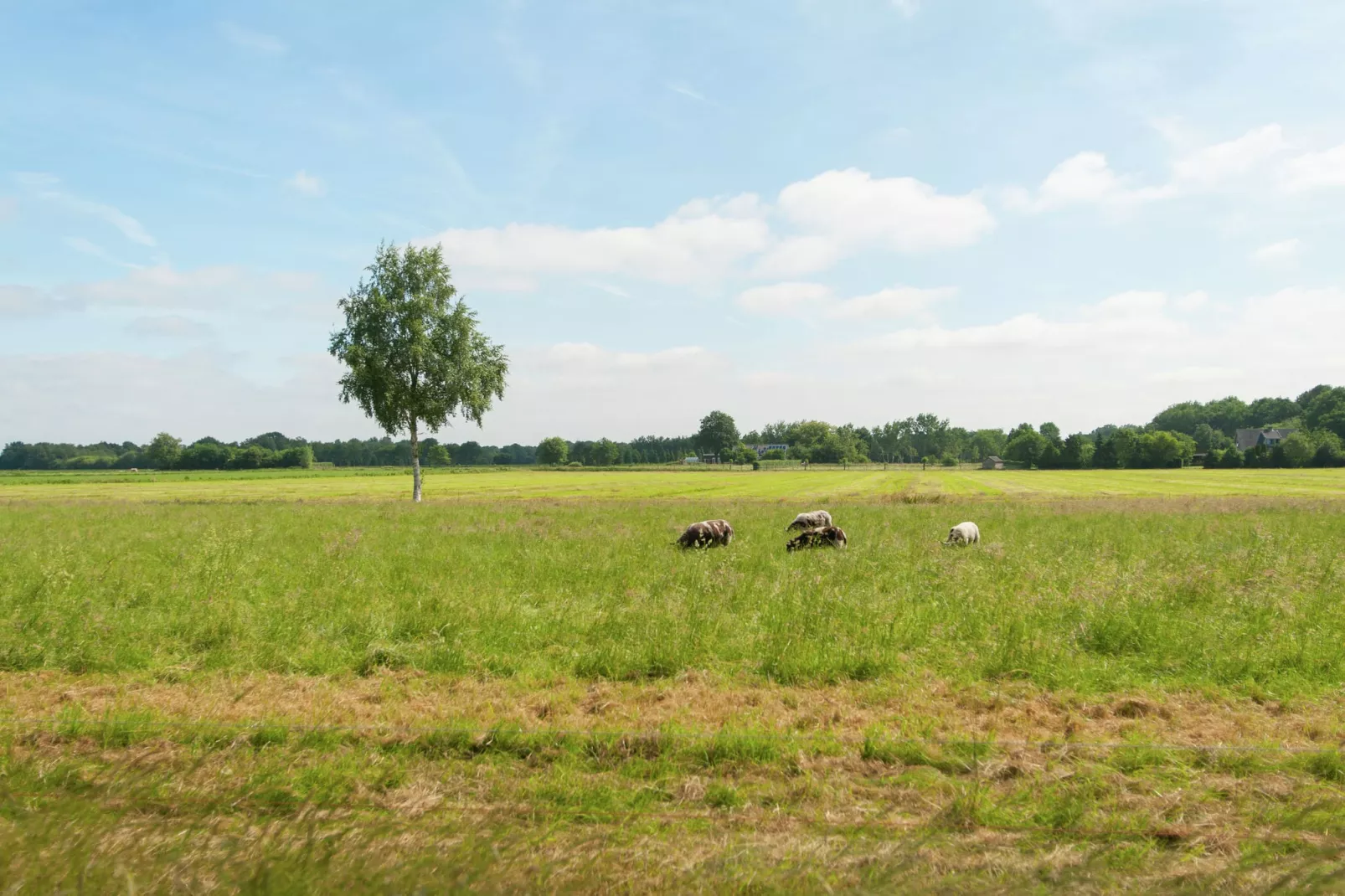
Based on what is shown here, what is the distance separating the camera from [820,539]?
731 inches

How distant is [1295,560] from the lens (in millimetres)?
14125

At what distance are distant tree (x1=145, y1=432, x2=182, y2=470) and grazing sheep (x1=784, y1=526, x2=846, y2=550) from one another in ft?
560

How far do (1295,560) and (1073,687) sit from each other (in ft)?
35.4

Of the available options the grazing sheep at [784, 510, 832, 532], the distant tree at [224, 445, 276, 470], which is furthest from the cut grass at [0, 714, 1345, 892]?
the distant tree at [224, 445, 276, 470]

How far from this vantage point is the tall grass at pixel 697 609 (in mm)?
8289

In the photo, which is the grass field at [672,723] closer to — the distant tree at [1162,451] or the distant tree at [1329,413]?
the distant tree at [1162,451]

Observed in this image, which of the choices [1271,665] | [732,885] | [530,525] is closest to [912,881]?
[732,885]

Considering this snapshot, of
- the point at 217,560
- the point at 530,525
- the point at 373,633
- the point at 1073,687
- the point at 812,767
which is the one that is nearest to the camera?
the point at 812,767

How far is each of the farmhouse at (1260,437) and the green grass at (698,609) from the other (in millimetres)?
168258

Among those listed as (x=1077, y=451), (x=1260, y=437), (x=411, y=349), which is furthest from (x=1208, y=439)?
(x=411, y=349)

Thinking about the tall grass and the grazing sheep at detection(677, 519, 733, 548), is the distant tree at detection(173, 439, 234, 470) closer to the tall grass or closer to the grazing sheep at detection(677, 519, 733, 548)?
the tall grass

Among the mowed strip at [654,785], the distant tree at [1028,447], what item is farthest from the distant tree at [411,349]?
the distant tree at [1028,447]

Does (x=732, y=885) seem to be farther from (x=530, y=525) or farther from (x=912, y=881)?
(x=530, y=525)

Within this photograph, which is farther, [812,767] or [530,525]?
[530,525]
